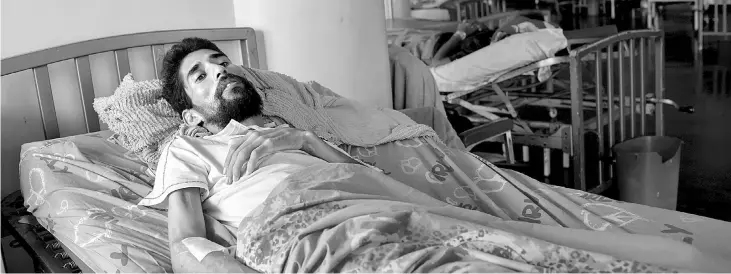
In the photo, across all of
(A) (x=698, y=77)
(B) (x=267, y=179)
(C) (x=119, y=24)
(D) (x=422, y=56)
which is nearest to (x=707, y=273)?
(B) (x=267, y=179)

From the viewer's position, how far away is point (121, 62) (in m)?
3.04

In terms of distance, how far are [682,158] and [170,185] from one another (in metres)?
3.23

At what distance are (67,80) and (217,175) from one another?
104 centimetres

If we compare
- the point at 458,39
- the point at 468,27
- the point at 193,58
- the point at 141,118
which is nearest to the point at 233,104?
the point at 193,58

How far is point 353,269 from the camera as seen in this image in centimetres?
171

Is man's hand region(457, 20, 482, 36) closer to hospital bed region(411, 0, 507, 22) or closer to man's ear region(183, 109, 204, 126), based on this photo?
hospital bed region(411, 0, 507, 22)

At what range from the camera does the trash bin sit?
11.5ft

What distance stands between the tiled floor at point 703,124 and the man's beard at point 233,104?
7.44 ft

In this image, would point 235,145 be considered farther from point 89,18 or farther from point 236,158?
point 89,18

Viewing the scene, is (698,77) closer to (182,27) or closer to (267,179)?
(182,27)

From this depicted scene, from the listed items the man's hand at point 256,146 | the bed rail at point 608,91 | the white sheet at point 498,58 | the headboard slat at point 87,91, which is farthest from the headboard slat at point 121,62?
the white sheet at point 498,58

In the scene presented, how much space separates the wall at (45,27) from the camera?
2.79m

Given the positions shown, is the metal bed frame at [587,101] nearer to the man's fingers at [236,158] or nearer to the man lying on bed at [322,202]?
the man lying on bed at [322,202]

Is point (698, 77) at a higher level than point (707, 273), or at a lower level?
lower
